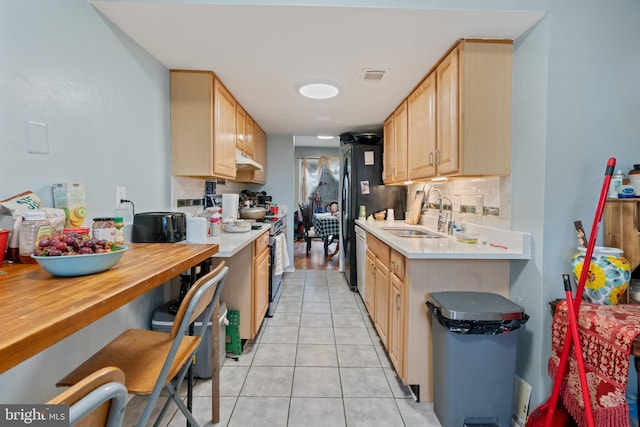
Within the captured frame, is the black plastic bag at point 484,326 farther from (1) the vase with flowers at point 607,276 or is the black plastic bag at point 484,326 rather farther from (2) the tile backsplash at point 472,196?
(2) the tile backsplash at point 472,196

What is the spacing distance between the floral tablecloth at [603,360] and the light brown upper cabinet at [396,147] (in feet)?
5.77

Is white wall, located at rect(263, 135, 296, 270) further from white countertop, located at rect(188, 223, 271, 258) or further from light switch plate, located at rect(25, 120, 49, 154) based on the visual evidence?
light switch plate, located at rect(25, 120, 49, 154)

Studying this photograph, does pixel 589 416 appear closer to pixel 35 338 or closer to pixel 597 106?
pixel 597 106

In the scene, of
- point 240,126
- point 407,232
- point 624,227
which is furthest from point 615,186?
point 240,126

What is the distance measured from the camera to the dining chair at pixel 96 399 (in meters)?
0.47

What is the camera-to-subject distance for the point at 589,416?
1121mm

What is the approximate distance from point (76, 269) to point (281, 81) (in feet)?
6.32

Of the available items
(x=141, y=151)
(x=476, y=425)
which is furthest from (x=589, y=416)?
(x=141, y=151)

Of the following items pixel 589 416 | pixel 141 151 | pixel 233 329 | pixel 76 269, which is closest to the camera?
pixel 76 269

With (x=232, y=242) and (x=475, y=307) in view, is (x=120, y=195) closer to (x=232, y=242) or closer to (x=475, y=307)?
(x=232, y=242)

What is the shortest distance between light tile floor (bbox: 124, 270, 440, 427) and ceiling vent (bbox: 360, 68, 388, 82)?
2044mm

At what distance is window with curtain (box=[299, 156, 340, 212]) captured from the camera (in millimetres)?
8000

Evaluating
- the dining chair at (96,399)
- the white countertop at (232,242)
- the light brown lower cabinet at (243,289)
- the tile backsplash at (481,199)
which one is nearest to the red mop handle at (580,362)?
the tile backsplash at (481,199)

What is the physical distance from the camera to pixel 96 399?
0.51 meters
